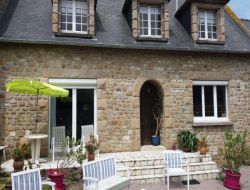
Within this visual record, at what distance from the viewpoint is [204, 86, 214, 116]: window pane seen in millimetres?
9617

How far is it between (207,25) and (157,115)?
173 inches

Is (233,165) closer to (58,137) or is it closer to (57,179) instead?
(57,179)

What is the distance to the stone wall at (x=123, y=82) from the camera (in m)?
7.70

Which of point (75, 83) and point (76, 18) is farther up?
point (76, 18)

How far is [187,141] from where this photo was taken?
331 inches

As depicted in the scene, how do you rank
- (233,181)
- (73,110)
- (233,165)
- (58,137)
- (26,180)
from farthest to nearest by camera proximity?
(73,110) < (58,137) < (233,165) < (233,181) < (26,180)

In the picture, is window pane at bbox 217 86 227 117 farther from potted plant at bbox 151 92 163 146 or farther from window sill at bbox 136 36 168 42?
window sill at bbox 136 36 168 42

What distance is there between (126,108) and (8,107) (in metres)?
3.98

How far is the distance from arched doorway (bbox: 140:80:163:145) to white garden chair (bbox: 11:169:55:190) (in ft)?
18.6

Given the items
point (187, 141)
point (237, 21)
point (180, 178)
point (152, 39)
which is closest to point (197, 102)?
point (187, 141)

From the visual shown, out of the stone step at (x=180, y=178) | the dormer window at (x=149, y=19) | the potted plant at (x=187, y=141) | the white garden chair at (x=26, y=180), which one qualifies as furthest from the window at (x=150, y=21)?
the white garden chair at (x=26, y=180)

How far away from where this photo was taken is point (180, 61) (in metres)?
9.17

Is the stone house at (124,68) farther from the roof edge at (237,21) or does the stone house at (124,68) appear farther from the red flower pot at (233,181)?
the red flower pot at (233,181)

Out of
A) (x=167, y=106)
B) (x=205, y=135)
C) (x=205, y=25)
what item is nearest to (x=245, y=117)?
(x=205, y=135)
